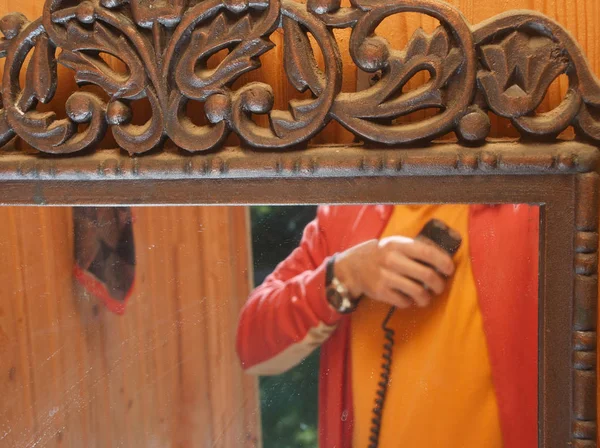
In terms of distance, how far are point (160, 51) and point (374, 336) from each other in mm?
247

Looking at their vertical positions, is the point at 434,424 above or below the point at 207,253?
below

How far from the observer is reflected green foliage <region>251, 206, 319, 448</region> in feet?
1.55

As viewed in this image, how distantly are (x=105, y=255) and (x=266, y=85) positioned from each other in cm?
18

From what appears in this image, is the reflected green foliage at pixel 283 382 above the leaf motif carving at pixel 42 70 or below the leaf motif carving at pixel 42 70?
below

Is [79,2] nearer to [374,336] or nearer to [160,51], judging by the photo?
[160,51]

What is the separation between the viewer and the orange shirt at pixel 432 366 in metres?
0.45

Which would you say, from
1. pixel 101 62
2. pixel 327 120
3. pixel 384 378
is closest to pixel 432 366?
pixel 384 378

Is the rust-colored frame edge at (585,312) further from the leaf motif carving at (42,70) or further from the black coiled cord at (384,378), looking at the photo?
the leaf motif carving at (42,70)

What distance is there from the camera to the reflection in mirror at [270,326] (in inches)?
17.7

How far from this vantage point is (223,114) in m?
0.46

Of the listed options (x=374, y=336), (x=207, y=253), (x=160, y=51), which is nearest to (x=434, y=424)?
(x=374, y=336)

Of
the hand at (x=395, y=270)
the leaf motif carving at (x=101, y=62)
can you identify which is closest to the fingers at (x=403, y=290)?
the hand at (x=395, y=270)

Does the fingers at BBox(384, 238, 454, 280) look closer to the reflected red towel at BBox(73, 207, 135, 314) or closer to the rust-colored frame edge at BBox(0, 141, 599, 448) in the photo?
the rust-colored frame edge at BBox(0, 141, 599, 448)

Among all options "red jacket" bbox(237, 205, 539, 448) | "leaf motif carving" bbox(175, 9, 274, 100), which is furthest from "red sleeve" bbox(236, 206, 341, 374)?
"leaf motif carving" bbox(175, 9, 274, 100)
